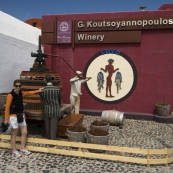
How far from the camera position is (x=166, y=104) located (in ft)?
30.4

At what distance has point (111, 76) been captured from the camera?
9.96 m

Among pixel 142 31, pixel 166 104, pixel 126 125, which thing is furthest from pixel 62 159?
pixel 142 31

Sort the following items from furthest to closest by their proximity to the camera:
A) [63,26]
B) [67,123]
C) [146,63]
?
1. [63,26]
2. [146,63]
3. [67,123]

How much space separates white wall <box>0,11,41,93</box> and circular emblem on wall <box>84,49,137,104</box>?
117 inches

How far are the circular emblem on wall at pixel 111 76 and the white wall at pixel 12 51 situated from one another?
296 centimetres

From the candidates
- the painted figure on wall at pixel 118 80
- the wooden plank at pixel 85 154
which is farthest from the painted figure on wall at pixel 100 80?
the wooden plank at pixel 85 154

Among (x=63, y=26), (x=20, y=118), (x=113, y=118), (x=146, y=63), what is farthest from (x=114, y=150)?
(x=63, y=26)

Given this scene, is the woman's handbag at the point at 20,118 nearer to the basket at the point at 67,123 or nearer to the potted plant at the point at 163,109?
the basket at the point at 67,123

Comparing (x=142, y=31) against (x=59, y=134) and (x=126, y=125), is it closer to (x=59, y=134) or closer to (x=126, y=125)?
(x=126, y=125)

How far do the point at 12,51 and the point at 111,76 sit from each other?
4.60 metres

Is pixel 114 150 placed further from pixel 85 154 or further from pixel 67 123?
pixel 67 123

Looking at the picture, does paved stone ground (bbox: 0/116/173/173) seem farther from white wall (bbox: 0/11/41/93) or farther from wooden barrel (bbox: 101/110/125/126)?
white wall (bbox: 0/11/41/93)

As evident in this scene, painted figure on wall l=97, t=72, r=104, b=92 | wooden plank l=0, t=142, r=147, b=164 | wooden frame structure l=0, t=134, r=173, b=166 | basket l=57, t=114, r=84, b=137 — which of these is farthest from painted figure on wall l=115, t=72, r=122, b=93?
wooden plank l=0, t=142, r=147, b=164

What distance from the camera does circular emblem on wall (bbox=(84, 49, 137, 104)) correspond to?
9820 mm
